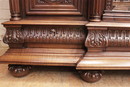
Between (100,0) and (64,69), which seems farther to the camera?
(64,69)

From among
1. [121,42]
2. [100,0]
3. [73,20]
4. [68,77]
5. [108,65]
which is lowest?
[68,77]

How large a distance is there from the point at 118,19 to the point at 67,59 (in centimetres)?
35

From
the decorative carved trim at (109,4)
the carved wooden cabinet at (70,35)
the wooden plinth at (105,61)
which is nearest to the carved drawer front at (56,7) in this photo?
→ the carved wooden cabinet at (70,35)

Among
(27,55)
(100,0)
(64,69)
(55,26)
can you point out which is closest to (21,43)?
(27,55)

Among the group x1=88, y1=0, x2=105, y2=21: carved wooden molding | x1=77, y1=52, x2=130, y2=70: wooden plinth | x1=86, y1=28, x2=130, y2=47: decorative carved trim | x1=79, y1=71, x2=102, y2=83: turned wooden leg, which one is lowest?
x1=79, y1=71, x2=102, y2=83: turned wooden leg

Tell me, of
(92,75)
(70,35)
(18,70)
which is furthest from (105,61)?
(18,70)

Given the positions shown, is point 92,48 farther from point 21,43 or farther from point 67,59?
point 21,43

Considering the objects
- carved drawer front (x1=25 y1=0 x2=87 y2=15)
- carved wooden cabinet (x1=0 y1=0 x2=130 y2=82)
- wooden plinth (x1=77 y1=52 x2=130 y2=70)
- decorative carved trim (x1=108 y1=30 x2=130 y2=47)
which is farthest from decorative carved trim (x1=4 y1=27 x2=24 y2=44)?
decorative carved trim (x1=108 y1=30 x2=130 y2=47)

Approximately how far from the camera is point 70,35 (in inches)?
Result: 32.2

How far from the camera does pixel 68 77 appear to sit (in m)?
0.86

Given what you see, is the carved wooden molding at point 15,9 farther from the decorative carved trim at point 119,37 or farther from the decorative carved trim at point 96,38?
the decorative carved trim at point 119,37

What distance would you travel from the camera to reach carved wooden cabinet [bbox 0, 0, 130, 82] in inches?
30.2

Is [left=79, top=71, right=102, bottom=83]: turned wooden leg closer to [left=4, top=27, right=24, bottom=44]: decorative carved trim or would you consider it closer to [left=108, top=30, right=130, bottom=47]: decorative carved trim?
[left=108, top=30, right=130, bottom=47]: decorative carved trim

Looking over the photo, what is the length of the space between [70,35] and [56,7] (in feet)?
0.58
